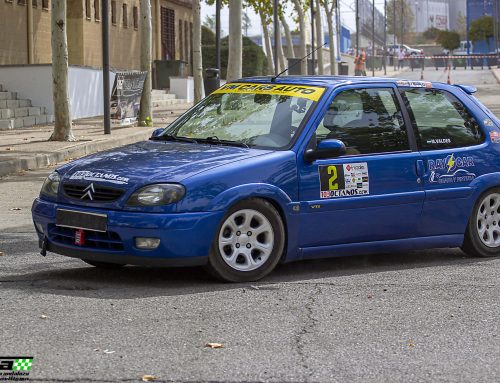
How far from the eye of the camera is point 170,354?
19.3 feet

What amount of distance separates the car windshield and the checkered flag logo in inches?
125

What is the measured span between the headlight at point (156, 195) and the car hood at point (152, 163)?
6 cm

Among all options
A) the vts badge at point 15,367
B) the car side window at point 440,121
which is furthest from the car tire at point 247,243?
the vts badge at point 15,367

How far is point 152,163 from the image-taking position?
7.96 meters

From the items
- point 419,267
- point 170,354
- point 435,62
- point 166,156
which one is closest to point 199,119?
point 166,156

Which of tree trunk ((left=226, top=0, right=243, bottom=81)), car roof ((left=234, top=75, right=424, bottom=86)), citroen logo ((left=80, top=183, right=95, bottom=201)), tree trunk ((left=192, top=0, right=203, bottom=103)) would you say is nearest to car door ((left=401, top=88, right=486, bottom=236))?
car roof ((left=234, top=75, right=424, bottom=86))

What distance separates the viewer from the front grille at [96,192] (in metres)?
→ 7.68

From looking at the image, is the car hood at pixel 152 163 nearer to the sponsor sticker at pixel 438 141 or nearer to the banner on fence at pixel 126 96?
the sponsor sticker at pixel 438 141

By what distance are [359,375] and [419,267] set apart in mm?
3505

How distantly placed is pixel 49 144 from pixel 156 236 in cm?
1423

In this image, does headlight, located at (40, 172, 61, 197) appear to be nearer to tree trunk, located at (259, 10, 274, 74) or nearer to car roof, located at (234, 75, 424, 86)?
car roof, located at (234, 75, 424, 86)

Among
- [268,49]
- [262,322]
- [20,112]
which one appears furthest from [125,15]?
[262,322]

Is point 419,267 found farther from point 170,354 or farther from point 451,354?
point 170,354

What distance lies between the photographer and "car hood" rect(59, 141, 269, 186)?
773 cm
